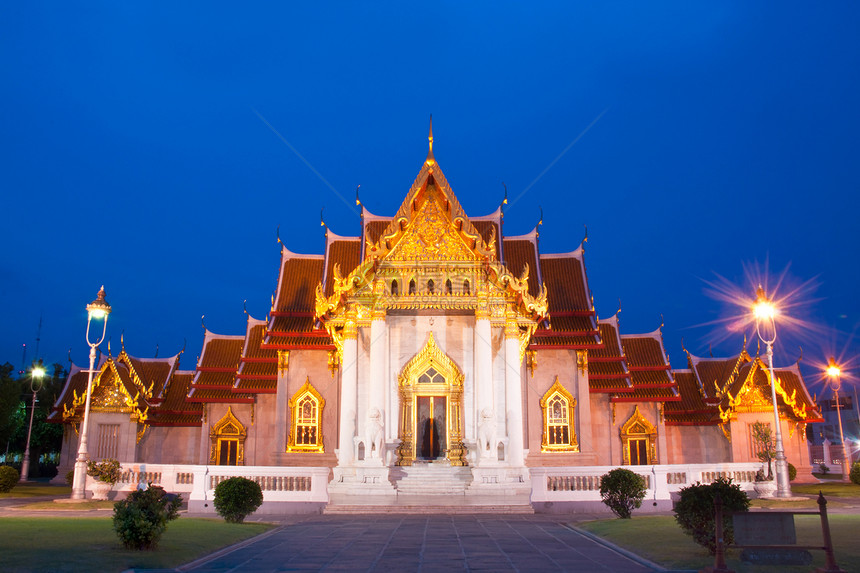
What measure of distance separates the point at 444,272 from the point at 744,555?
46.2 ft

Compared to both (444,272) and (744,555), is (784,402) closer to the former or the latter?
(444,272)

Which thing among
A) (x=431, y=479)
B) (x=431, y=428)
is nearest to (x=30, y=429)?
(x=431, y=428)

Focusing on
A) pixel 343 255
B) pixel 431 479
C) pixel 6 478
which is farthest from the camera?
pixel 343 255

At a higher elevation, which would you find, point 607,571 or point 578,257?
point 578,257

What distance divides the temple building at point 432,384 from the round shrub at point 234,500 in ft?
13.1

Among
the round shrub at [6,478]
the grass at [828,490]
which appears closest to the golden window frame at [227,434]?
the round shrub at [6,478]

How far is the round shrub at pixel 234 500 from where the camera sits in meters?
15.6

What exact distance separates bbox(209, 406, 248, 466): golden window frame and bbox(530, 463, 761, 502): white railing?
1443cm

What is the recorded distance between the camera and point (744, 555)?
948 cm

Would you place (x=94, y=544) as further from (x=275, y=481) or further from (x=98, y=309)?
(x=98, y=309)

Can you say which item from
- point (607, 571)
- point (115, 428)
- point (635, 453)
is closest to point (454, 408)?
point (635, 453)

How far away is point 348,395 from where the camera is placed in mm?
21656

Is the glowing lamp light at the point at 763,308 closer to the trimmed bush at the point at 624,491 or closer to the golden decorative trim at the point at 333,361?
the trimmed bush at the point at 624,491

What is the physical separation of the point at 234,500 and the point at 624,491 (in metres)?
9.03
